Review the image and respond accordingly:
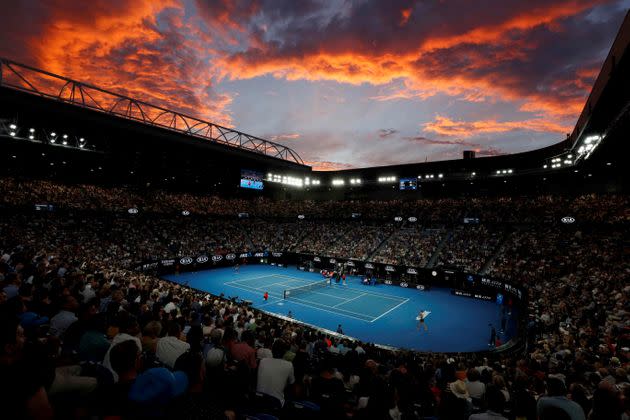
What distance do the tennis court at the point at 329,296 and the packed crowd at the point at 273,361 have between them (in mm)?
11473

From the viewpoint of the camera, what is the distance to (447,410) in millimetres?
3955

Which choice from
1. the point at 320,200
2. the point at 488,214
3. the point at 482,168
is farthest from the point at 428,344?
the point at 320,200

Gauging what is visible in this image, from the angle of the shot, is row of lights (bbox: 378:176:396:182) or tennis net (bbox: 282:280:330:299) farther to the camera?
row of lights (bbox: 378:176:396:182)

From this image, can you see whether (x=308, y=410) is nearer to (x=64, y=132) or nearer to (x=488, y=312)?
(x=488, y=312)

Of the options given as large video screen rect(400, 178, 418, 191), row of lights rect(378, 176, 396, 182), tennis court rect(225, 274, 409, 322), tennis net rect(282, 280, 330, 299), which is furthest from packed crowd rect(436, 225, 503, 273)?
tennis net rect(282, 280, 330, 299)

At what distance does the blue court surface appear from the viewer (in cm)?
2208

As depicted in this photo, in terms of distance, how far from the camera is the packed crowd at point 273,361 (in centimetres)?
329

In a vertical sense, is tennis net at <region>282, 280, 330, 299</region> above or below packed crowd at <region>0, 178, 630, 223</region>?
below

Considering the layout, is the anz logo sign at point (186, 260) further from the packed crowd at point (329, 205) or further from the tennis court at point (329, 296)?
the packed crowd at point (329, 205)

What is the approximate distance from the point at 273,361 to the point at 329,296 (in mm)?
28495

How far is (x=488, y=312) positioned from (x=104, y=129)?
37.1 m

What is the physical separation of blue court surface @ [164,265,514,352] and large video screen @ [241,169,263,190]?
12.1m

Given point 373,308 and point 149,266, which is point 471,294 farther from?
point 149,266

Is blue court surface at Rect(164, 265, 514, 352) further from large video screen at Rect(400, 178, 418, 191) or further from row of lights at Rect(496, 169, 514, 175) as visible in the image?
row of lights at Rect(496, 169, 514, 175)
